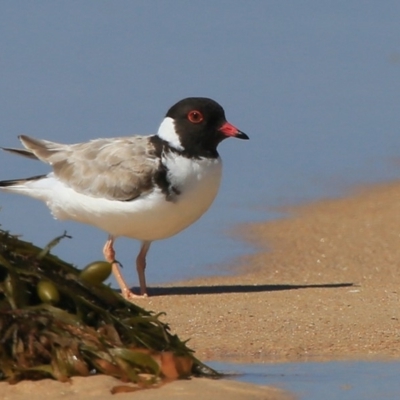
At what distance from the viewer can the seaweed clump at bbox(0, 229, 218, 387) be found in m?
6.45

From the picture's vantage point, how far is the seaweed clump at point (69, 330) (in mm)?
6445

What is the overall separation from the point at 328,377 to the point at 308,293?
3.45m

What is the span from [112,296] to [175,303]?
3598 millimetres

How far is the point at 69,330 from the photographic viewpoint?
21.5ft

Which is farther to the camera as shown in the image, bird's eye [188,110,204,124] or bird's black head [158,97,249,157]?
bird's eye [188,110,204,124]

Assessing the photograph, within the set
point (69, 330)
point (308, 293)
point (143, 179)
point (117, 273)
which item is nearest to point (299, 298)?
point (308, 293)

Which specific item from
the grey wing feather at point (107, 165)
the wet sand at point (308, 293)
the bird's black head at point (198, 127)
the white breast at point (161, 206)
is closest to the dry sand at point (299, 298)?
the wet sand at point (308, 293)

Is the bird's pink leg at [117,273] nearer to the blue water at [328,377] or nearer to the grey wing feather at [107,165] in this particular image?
the grey wing feather at [107,165]

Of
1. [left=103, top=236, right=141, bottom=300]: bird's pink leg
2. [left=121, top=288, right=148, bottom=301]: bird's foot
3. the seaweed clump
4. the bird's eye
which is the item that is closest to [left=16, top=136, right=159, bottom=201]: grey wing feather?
the bird's eye

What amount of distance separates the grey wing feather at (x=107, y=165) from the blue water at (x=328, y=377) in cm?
397

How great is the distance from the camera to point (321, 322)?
916cm

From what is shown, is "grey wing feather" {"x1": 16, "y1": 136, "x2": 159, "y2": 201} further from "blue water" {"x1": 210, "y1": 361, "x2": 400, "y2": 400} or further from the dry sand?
"blue water" {"x1": 210, "y1": 361, "x2": 400, "y2": 400}

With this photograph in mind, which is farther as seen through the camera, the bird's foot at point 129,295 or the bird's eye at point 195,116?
the bird's eye at point 195,116

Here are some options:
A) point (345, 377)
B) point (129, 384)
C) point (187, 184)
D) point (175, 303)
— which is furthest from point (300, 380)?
point (187, 184)
